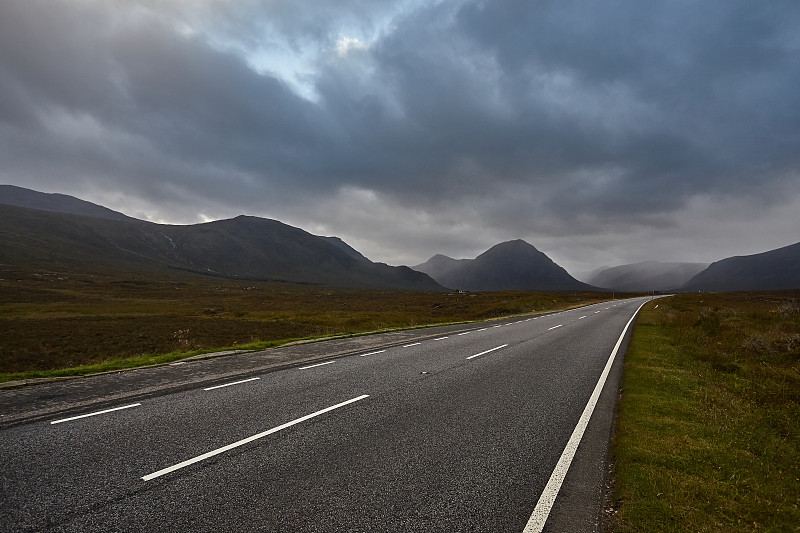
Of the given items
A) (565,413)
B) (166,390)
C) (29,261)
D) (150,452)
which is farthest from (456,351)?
(29,261)

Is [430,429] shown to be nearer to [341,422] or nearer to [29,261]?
[341,422]

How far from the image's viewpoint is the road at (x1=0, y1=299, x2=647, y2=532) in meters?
3.86

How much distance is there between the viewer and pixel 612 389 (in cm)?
910

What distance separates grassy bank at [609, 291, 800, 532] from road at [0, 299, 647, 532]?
0.47 meters

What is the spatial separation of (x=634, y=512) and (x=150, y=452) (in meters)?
6.46

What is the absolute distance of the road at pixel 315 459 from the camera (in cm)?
386

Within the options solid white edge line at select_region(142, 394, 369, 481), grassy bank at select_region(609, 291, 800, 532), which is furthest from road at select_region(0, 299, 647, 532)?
grassy bank at select_region(609, 291, 800, 532)

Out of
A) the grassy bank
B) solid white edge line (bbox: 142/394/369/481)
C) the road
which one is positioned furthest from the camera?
solid white edge line (bbox: 142/394/369/481)

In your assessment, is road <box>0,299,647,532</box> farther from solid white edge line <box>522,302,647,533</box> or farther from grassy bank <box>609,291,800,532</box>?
grassy bank <box>609,291,800,532</box>

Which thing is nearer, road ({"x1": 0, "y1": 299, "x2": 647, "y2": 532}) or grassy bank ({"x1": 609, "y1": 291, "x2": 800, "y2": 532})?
road ({"x1": 0, "y1": 299, "x2": 647, "y2": 532})

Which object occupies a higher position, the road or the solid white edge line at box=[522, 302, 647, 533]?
the road

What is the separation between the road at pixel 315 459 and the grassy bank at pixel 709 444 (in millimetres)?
469

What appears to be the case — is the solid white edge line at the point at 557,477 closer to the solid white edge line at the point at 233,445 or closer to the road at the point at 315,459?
the road at the point at 315,459

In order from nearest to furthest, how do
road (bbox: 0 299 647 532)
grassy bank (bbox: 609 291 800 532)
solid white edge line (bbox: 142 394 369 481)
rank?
1. road (bbox: 0 299 647 532)
2. grassy bank (bbox: 609 291 800 532)
3. solid white edge line (bbox: 142 394 369 481)
